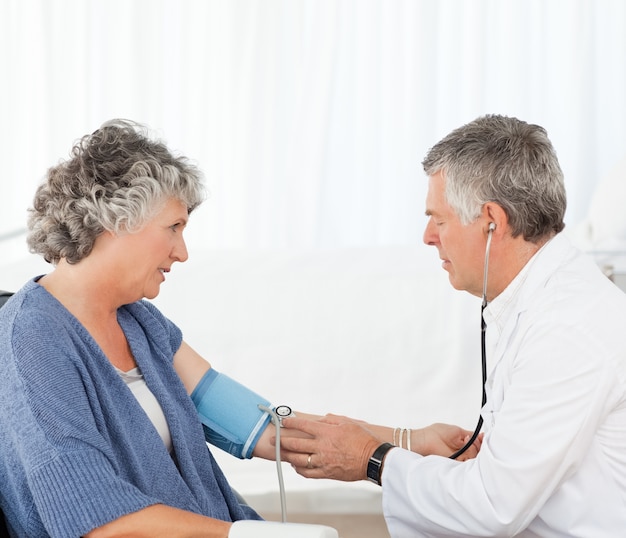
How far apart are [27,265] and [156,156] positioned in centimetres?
159

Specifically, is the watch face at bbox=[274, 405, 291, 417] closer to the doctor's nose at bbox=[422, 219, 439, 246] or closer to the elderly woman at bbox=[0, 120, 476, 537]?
the elderly woman at bbox=[0, 120, 476, 537]

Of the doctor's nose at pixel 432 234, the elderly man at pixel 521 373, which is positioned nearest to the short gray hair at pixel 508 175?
the elderly man at pixel 521 373

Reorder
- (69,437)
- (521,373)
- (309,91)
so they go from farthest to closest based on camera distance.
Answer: (309,91) < (521,373) < (69,437)

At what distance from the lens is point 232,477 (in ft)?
6.95

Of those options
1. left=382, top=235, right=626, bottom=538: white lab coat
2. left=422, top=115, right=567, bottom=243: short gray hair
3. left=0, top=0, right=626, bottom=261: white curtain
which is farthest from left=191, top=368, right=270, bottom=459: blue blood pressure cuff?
left=0, top=0, right=626, bottom=261: white curtain

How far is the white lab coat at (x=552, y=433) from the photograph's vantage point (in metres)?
1.41

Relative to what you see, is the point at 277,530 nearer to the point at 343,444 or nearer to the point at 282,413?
the point at 343,444

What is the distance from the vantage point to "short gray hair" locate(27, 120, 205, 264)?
1522mm

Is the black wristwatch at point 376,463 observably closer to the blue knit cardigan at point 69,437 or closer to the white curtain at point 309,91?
the blue knit cardigan at point 69,437

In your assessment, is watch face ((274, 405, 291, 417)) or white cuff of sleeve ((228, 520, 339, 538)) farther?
watch face ((274, 405, 291, 417))

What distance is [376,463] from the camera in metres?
1.67

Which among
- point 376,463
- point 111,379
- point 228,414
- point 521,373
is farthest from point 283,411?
point 521,373

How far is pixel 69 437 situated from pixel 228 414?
0.54 meters

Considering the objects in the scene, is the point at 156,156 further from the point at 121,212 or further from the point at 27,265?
the point at 27,265
